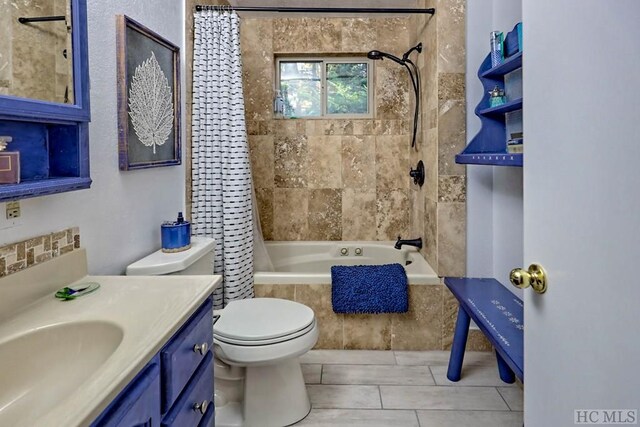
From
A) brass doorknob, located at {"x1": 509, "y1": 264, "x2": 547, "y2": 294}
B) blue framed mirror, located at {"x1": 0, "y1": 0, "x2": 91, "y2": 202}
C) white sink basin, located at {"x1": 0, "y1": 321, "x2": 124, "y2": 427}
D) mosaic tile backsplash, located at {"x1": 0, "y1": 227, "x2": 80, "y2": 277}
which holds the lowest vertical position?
white sink basin, located at {"x1": 0, "y1": 321, "x2": 124, "y2": 427}

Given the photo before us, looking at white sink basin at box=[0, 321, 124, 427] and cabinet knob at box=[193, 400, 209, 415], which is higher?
white sink basin at box=[0, 321, 124, 427]

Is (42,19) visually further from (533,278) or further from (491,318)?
(491,318)

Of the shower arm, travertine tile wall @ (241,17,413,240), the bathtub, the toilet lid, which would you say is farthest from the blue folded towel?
the shower arm

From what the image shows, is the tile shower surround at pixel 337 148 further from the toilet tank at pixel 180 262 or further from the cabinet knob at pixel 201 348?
the cabinet knob at pixel 201 348

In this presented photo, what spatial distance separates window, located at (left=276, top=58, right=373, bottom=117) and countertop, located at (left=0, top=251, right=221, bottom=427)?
242 cm

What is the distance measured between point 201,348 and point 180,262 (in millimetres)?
620

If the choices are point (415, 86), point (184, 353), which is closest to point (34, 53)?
point (184, 353)

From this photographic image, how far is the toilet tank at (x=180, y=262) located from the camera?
1706 mm

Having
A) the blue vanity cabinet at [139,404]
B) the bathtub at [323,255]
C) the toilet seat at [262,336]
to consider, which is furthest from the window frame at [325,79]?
the blue vanity cabinet at [139,404]

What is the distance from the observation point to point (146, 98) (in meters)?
1.88

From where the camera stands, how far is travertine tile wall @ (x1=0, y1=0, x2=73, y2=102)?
106 centimetres

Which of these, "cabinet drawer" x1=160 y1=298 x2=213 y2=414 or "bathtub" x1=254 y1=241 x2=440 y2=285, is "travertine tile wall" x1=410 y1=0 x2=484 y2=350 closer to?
"bathtub" x1=254 y1=241 x2=440 y2=285

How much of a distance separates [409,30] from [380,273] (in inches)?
76.9

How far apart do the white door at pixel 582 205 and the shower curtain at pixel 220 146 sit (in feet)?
5.61
